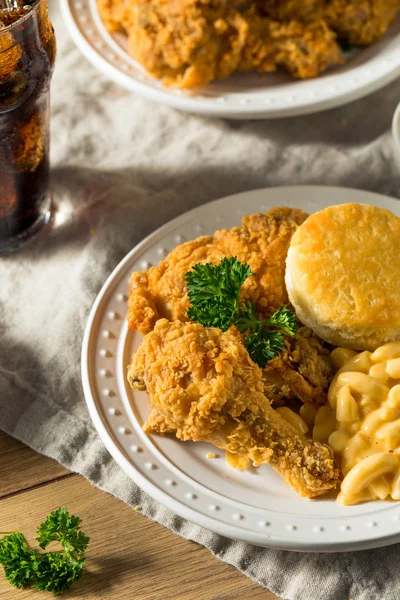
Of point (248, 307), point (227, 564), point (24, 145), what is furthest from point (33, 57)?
point (227, 564)

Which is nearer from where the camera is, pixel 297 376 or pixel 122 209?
pixel 297 376

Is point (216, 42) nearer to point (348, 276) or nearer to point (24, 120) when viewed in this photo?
point (24, 120)

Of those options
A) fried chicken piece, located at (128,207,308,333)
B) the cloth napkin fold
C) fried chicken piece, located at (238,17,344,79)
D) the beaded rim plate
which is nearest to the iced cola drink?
the cloth napkin fold

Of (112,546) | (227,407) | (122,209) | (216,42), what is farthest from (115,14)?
(112,546)

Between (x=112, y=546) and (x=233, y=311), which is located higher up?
(x=233, y=311)

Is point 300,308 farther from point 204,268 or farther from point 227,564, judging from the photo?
point 227,564
